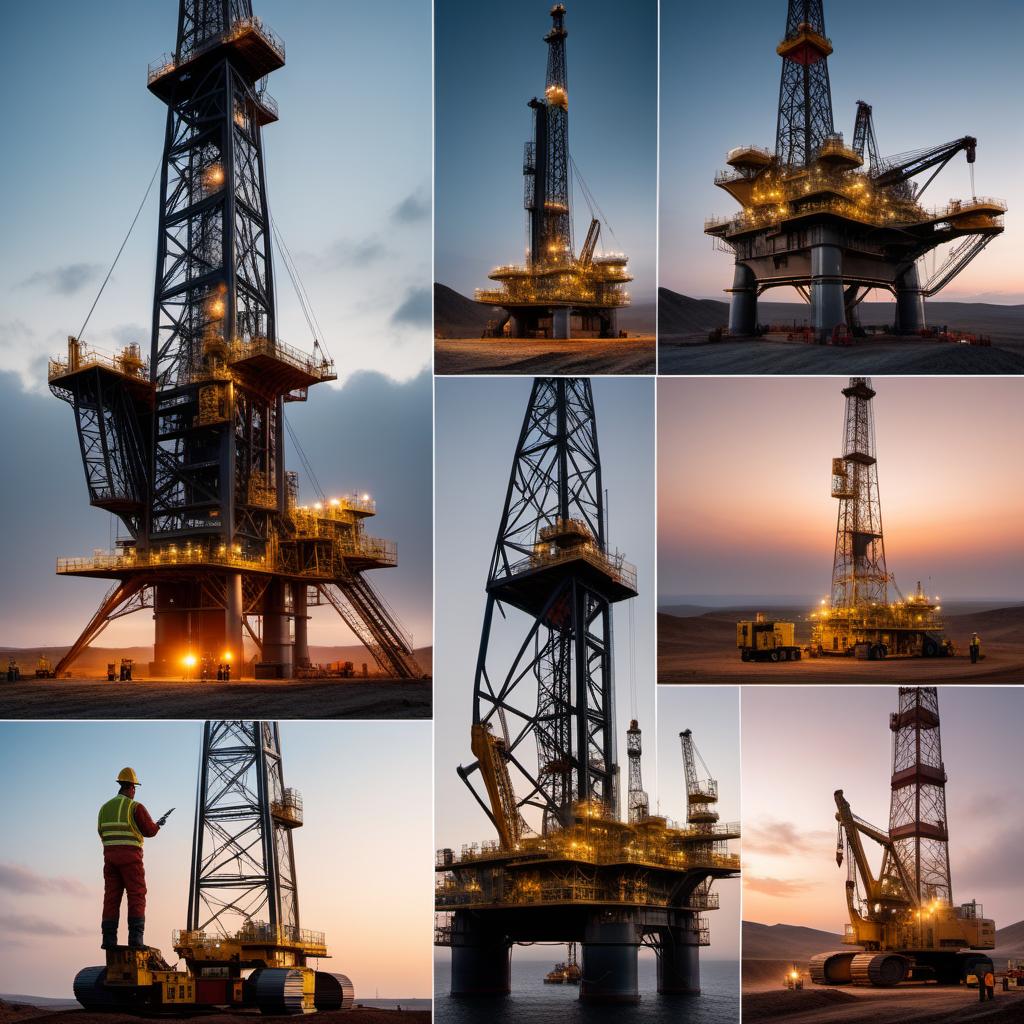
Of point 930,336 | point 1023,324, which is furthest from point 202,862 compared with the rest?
point 1023,324

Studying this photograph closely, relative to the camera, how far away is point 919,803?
19938 millimetres

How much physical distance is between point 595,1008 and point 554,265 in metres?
12.0

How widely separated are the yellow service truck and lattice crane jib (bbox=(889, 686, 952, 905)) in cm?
193

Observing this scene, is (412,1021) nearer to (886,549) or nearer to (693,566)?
(693,566)

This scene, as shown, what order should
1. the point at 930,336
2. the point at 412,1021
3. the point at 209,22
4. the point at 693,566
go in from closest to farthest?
the point at 412,1021 → the point at 693,566 → the point at 930,336 → the point at 209,22

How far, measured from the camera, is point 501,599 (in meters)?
18.7

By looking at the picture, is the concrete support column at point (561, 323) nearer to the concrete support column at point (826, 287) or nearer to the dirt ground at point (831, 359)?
the dirt ground at point (831, 359)

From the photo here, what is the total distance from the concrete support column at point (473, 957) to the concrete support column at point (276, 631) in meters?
6.16

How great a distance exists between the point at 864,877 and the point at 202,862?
11.3 m

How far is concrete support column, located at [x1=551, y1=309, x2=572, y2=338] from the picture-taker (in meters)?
19.5

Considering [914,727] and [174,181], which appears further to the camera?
[174,181]

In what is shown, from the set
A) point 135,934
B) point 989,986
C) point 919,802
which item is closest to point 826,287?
point 919,802

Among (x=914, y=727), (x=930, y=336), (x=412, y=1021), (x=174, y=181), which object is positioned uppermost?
(x=174, y=181)

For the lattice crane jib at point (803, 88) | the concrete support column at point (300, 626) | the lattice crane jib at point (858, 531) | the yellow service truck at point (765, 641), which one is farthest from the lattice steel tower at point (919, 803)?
the concrete support column at point (300, 626)
